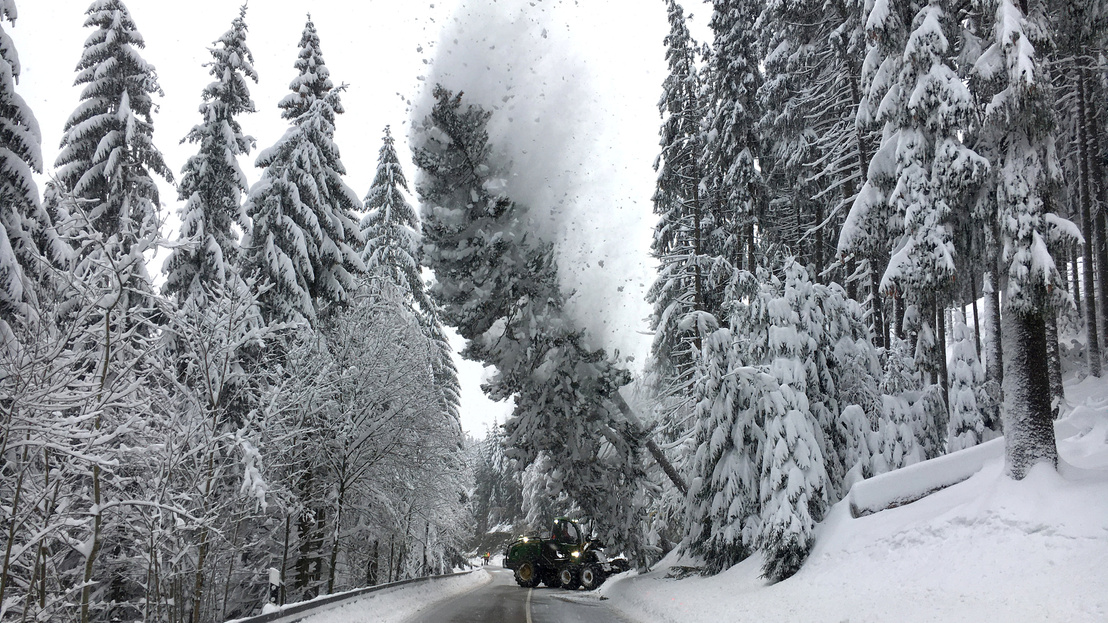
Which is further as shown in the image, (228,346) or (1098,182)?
(1098,182)

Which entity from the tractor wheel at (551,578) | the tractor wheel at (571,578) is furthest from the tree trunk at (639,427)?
the tractor wheel at (551,578)

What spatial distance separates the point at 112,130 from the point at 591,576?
62.9ft

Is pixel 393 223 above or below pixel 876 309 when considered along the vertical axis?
above

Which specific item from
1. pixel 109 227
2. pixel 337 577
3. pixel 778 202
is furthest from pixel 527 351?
pixel 337 577

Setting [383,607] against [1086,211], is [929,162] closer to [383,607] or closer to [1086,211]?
[1086,211]

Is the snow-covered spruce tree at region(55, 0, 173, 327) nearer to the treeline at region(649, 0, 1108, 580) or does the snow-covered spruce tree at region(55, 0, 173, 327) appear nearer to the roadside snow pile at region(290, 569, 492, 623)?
the roadside snow pile at region(290, 569, 492, 623)

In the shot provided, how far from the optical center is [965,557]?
9609mm

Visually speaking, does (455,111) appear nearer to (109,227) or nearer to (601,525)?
(109,227)

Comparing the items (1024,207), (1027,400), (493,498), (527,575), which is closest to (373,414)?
(527,575)

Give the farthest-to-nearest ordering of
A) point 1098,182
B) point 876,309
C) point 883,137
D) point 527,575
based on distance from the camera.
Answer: point 876,309 < point 527,575 < point 1098,182 < point 883,137

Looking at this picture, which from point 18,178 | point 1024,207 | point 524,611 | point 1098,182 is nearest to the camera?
point 1024,207

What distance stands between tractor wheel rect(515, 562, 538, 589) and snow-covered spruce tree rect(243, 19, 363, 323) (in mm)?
11601

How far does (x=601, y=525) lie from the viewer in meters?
20.7

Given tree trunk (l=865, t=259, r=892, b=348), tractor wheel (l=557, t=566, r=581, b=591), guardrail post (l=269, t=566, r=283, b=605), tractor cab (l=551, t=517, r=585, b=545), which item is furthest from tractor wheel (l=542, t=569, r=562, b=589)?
tree trunk (l=865, t=259, r=892, b=348)
